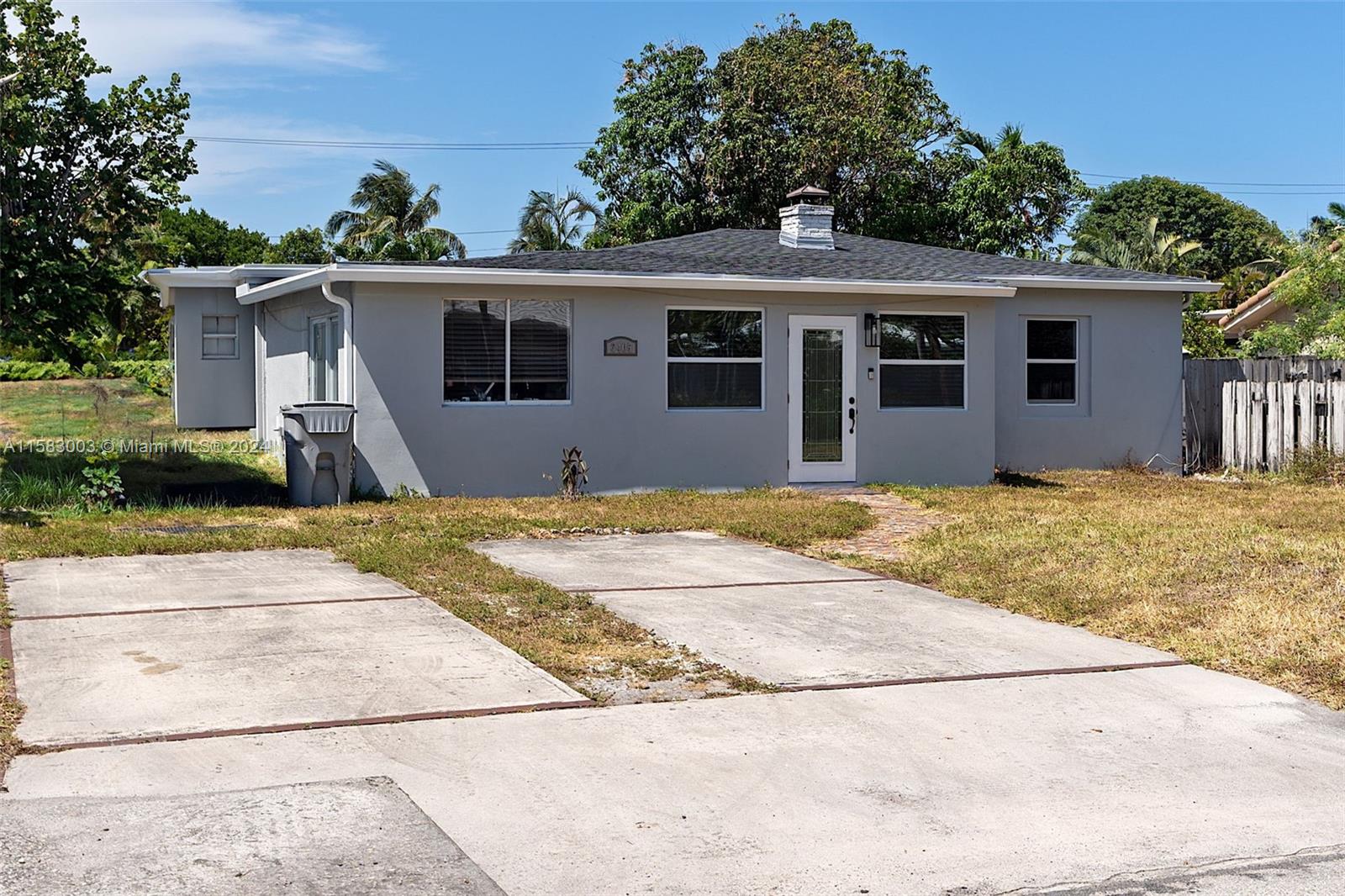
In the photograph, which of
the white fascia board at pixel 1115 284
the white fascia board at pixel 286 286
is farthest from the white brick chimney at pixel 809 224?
the white fascia board at pixel 286 286

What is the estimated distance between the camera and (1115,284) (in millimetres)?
19484

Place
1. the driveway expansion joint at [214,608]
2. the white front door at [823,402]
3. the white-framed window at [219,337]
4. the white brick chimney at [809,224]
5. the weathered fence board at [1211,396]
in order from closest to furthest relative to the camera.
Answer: the driveway expansion joint at [214,608]
the white front door at [823,402]
the weathered fence board at [1211,396]
the white brick chimney at [809,224]
the white-framed window at [219,337]

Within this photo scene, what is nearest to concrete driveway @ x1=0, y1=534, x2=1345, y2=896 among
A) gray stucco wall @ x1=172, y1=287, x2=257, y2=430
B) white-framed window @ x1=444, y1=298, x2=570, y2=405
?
white-framed window @ x1=444, y1=298, x2=570, y2=405

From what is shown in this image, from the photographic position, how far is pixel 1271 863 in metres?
4.61

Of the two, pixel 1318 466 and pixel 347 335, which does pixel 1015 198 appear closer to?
pixel 1318 466

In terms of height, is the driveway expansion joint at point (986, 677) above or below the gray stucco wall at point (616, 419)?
below

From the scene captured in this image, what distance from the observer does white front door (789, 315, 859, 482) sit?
1717 centimetres

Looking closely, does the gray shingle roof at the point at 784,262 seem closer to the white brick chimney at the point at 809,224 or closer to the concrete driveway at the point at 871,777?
the white brick chimney at the point at 809,224

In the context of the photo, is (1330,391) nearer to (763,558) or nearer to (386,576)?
(763,558)

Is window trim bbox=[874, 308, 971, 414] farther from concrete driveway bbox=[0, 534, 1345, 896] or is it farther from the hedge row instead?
the hedge row

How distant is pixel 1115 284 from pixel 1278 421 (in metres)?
2.89

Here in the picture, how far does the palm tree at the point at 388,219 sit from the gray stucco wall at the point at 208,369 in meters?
23.9

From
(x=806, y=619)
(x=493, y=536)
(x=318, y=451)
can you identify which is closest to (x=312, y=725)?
(x=806, y=619)

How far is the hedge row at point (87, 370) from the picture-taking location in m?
32.7
